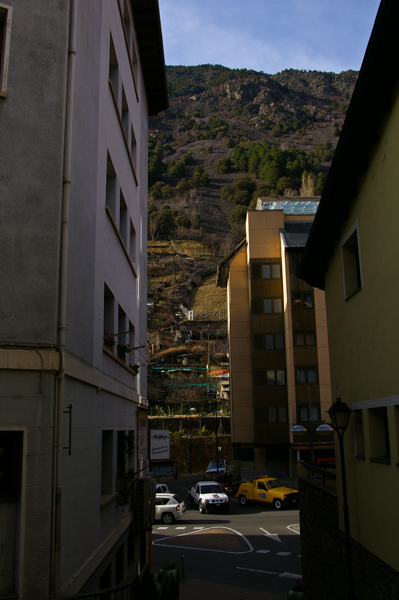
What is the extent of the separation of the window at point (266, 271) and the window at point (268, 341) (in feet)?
14.0

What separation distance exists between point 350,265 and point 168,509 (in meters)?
20.5

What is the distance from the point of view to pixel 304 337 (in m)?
37.4

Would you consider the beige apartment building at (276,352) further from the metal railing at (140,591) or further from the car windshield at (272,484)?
the metal railing at (140,591)

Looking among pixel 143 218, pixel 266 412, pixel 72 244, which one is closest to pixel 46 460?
pixel 72 244

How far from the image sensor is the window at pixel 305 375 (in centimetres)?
3672

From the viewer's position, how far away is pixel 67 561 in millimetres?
7215

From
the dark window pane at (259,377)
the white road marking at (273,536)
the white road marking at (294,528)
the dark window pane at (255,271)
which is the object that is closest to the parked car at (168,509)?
the white road marking at (273,536)

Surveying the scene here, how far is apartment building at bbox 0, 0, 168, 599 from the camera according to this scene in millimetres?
6664

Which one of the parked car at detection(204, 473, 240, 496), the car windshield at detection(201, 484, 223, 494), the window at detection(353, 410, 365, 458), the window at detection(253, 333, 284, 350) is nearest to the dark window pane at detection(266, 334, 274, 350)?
the window at detection(253, 333, 284, 350)

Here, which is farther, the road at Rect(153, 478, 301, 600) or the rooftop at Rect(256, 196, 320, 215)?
the rooftop at Rect(256, 196, 320, 215)

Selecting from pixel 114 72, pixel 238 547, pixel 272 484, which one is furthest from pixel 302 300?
pixel 114 72

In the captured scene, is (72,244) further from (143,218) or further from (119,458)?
(143,218)

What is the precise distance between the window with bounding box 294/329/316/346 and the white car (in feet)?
37.2

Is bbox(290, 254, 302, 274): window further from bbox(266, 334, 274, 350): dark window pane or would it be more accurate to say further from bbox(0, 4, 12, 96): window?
bbox(0, 4, 12, 96): window
